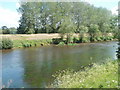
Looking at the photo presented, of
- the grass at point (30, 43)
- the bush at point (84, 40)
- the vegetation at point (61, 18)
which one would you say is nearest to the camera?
the grass at point (30, 43)

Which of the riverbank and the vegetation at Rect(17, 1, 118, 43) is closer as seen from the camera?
the riverbank

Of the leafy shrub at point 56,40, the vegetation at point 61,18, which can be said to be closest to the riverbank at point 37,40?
the leafy shrub at point 56,40

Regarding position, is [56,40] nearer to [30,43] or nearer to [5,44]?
[30,43]

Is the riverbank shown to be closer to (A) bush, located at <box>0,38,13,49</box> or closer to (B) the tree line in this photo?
(A) bush, located at <box>0,38,13,49</box>

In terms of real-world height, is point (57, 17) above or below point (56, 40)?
above

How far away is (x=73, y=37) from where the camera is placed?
45.8 meters

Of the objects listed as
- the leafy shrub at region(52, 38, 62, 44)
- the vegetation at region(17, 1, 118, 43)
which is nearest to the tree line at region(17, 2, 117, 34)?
the vegetation at region(17, 1, 118, 43)

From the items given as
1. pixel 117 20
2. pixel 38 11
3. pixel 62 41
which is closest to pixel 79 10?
pixel 38 11

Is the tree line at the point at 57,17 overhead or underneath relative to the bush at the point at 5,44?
overhead

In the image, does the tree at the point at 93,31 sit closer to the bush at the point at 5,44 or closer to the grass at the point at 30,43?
the grass at the point at 30,43

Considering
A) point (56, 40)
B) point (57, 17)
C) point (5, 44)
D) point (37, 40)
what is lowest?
point (5, 44)

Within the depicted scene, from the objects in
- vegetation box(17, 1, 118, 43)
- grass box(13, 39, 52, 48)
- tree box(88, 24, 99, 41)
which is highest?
vegetation box(17, 1, 118, 43)

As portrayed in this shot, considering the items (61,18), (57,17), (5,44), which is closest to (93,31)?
(61,18)

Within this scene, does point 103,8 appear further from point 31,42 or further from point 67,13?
point 31,42
